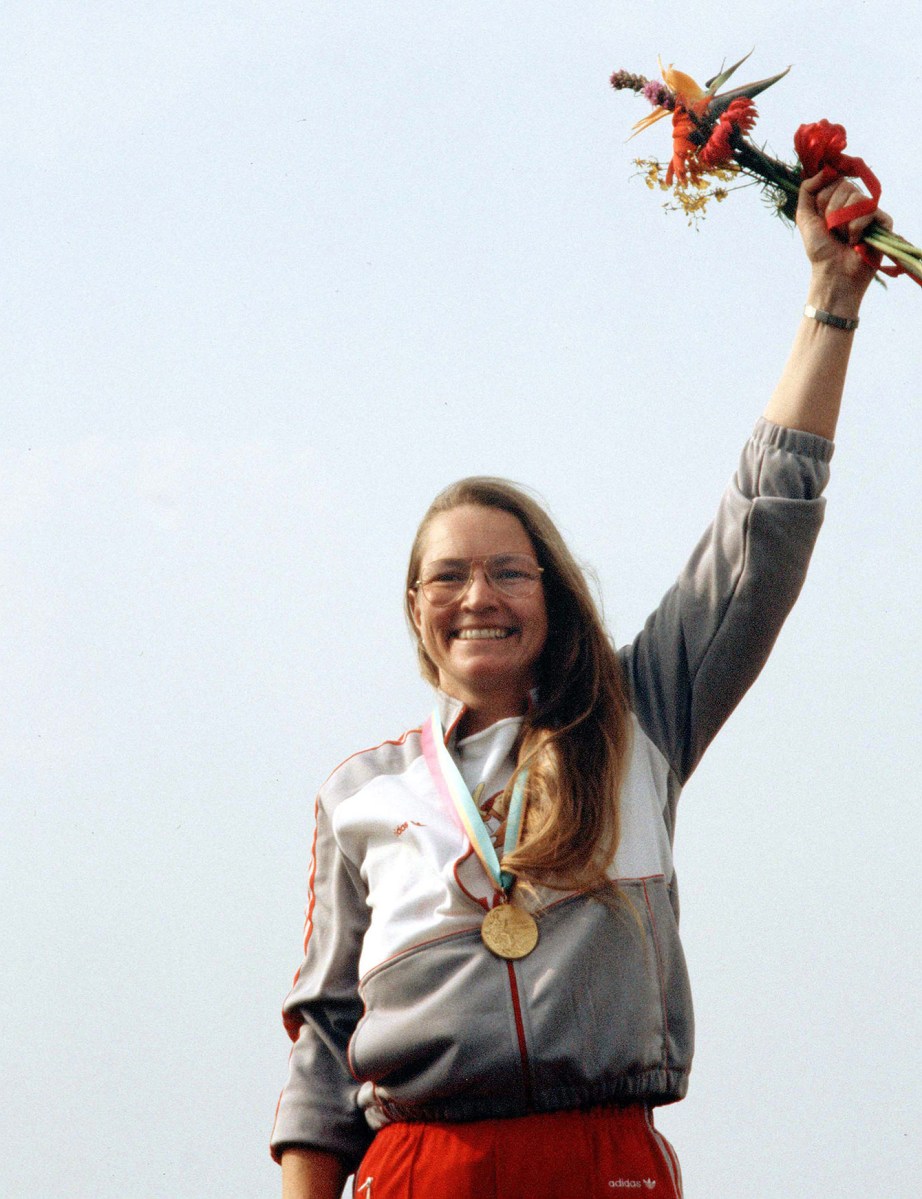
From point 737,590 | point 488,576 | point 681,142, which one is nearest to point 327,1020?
point 488,576

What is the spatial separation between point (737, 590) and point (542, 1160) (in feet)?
4.51

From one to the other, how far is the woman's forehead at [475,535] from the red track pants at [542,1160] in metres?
1.45

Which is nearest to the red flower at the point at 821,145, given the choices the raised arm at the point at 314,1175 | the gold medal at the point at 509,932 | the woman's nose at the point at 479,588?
the woman's nose at the point at 479,588

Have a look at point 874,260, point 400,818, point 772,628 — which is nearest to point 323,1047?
point 400,818

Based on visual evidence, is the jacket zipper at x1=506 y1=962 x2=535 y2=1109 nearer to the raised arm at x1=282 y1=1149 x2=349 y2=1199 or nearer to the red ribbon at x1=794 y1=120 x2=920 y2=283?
the raised arm at x1=282 y1=1149 x2=349 y2=1199

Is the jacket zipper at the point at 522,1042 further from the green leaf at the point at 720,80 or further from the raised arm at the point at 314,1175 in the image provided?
the green leaf at the point at 720,80

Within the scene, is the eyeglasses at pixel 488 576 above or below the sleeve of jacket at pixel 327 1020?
above

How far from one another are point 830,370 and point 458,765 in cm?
133

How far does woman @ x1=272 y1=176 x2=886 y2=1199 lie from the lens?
3.54 metres

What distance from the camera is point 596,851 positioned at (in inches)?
148

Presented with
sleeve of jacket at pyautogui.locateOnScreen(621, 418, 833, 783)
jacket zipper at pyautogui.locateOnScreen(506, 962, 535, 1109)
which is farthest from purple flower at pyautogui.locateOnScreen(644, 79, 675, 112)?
jacket zipper at pyautogui.locateOnScreen(506, 962, 535, 1109)

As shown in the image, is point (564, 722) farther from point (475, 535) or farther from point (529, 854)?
point (475, 535)

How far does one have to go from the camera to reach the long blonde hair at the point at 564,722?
3.76 meters

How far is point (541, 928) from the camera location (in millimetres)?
3682
